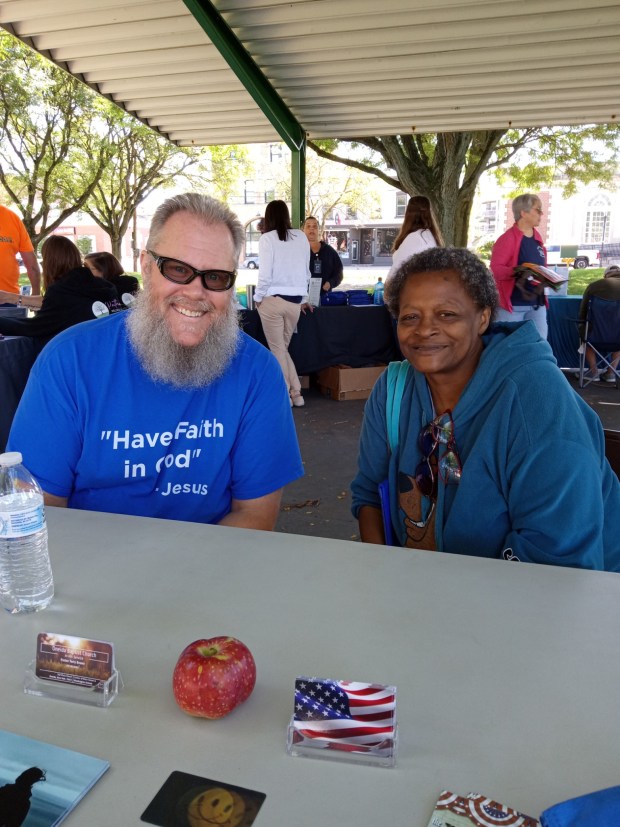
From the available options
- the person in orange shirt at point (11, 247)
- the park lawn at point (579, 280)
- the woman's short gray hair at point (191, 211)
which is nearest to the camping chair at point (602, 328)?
the person in orange shirt at point (11, 247)

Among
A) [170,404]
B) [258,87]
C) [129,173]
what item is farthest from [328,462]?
[129,173]

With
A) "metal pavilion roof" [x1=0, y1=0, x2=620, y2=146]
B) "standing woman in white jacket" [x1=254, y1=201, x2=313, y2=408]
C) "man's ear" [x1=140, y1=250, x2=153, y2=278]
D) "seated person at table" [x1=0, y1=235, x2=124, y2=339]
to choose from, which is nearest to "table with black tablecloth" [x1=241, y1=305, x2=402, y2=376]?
"standing woman in white jacket" [x1=254, y1=201, x2=313, y2=408]

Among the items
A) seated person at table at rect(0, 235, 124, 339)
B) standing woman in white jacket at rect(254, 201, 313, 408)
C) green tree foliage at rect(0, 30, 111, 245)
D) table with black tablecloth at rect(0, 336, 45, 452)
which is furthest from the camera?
green tree foliage at rect(0, 30, 111, 245)

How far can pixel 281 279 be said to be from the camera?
6.41 meters

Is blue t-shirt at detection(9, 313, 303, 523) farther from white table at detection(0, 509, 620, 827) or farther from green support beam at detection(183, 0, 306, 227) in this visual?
green support beam at detection(183, 0, 306, 227)

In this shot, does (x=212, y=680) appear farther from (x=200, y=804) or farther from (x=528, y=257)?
(x=528, y=257)

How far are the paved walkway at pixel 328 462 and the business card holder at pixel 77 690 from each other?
268 centimetres

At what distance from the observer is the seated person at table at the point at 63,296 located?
4.59 m

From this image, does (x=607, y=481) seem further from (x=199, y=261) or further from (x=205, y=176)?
(x=205, y=176)

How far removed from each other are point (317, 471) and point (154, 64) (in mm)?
5268

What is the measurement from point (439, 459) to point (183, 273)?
92 cm

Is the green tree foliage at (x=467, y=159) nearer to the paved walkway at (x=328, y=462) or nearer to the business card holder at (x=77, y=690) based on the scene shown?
the paved walkway at (x=328, y=462)

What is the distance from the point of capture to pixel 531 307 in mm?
6859

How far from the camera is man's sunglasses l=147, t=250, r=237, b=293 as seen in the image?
188cm
